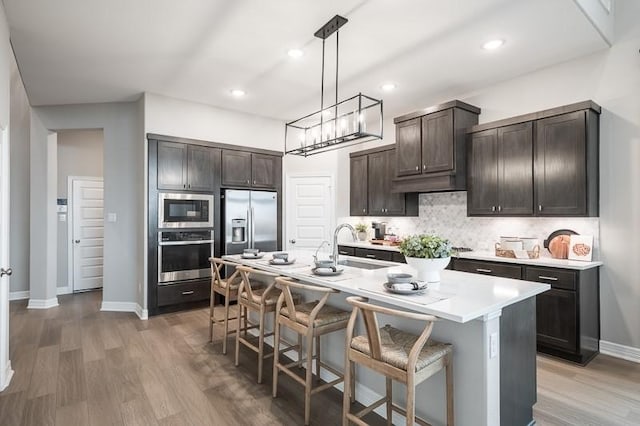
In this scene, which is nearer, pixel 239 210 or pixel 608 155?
pixel 608 155

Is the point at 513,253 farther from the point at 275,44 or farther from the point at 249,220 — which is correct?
the point at 249,220

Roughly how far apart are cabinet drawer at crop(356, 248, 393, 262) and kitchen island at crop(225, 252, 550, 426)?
2368mm

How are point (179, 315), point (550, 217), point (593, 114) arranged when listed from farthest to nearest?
point (179, 315) < point (550, 217) < point (593, 114)

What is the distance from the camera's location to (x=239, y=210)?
525cm

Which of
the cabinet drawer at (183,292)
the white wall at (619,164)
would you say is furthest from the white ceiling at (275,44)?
the cabinet drawer at (183,292)

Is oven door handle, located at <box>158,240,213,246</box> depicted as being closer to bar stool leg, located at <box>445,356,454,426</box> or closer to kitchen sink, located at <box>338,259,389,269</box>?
kitchen sink, located at <box>338,259,389,269</box>

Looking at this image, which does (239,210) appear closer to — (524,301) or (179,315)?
(179,315)

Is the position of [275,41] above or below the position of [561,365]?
above

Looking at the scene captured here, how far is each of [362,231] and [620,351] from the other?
3.47 m

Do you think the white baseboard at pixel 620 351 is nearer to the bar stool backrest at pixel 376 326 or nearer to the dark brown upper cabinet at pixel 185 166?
the bar stool backrest at pixel 376 326

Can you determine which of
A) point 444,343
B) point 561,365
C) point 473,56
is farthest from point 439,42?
point 561,365

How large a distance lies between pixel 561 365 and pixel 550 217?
1462 mm

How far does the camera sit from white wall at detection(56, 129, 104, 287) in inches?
234

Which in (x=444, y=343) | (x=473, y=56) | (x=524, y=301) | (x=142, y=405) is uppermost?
(x=473, y=56)
